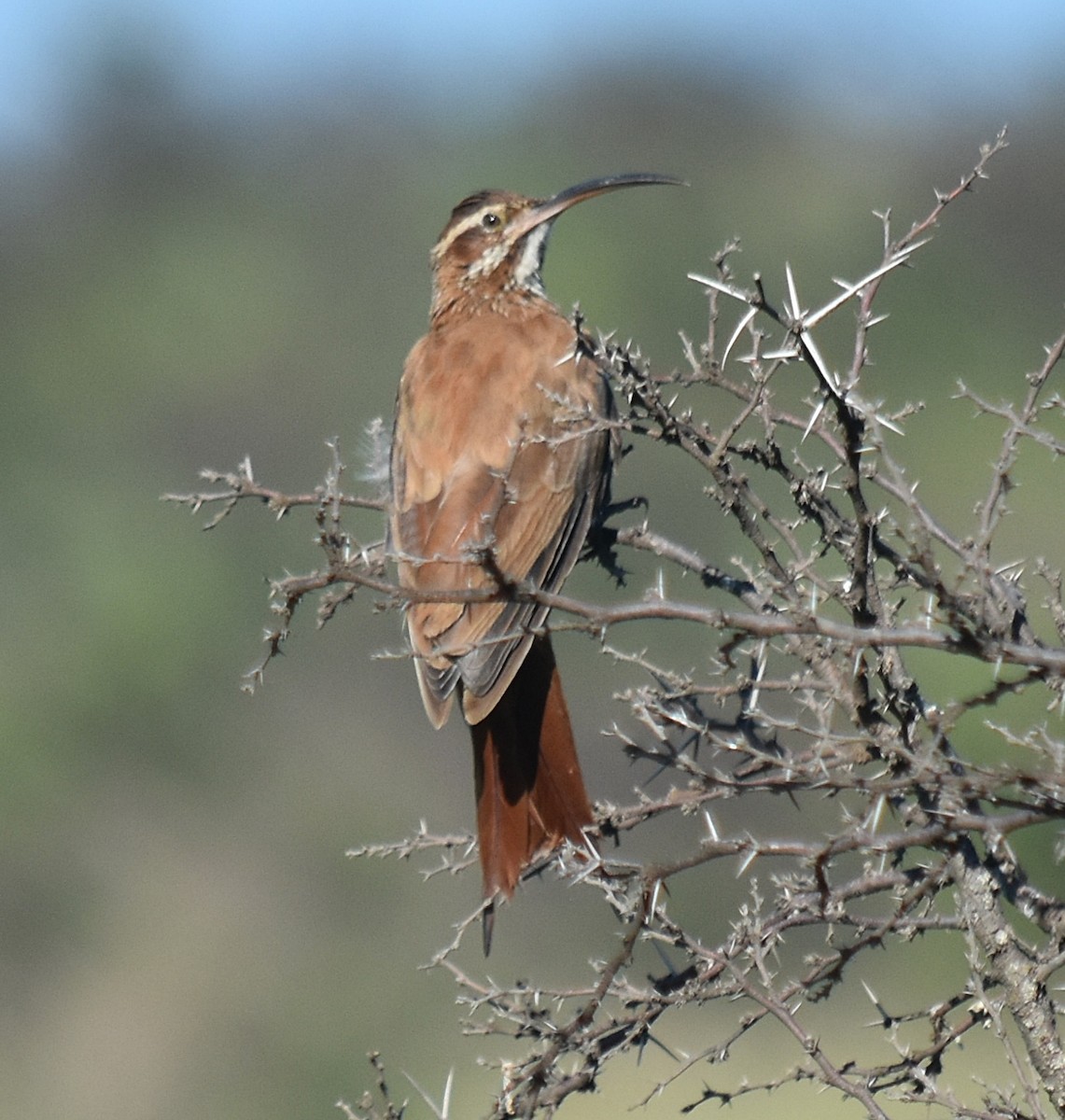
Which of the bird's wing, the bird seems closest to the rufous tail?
the bird

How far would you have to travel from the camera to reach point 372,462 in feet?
18.3

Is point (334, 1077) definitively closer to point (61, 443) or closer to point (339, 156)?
point (61, 443)

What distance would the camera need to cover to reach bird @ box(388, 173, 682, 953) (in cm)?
429

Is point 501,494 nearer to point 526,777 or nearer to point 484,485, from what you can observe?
point 484,485

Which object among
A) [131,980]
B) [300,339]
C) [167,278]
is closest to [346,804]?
[131,980]

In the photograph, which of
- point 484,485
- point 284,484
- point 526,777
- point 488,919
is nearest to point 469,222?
point 484,485

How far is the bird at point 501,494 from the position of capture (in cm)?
429

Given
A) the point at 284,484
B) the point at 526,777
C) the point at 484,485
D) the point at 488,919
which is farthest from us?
the point at 284,484

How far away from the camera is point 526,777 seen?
4.32m

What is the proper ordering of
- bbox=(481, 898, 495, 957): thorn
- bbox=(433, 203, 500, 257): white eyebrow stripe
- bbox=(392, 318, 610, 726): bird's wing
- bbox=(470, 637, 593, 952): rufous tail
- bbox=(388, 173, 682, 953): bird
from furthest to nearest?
bbox=(433, 203, 500, 257): white eyebrow stripe
bbox=(392, 318, 610, 726): bird's wing
bbox=(388, 173, 682, 953): bird
bbox=(470, 637, 593, 952): rufous tail
bbox=(481, 898, 495, 957): thorn

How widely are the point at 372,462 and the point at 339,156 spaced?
31368 mm

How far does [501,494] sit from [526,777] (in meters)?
0.77

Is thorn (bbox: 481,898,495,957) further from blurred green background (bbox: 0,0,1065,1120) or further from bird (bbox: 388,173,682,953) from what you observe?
blurred green background (bbox: 0,0,1065,1120)

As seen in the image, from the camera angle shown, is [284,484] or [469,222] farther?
[284,484]
